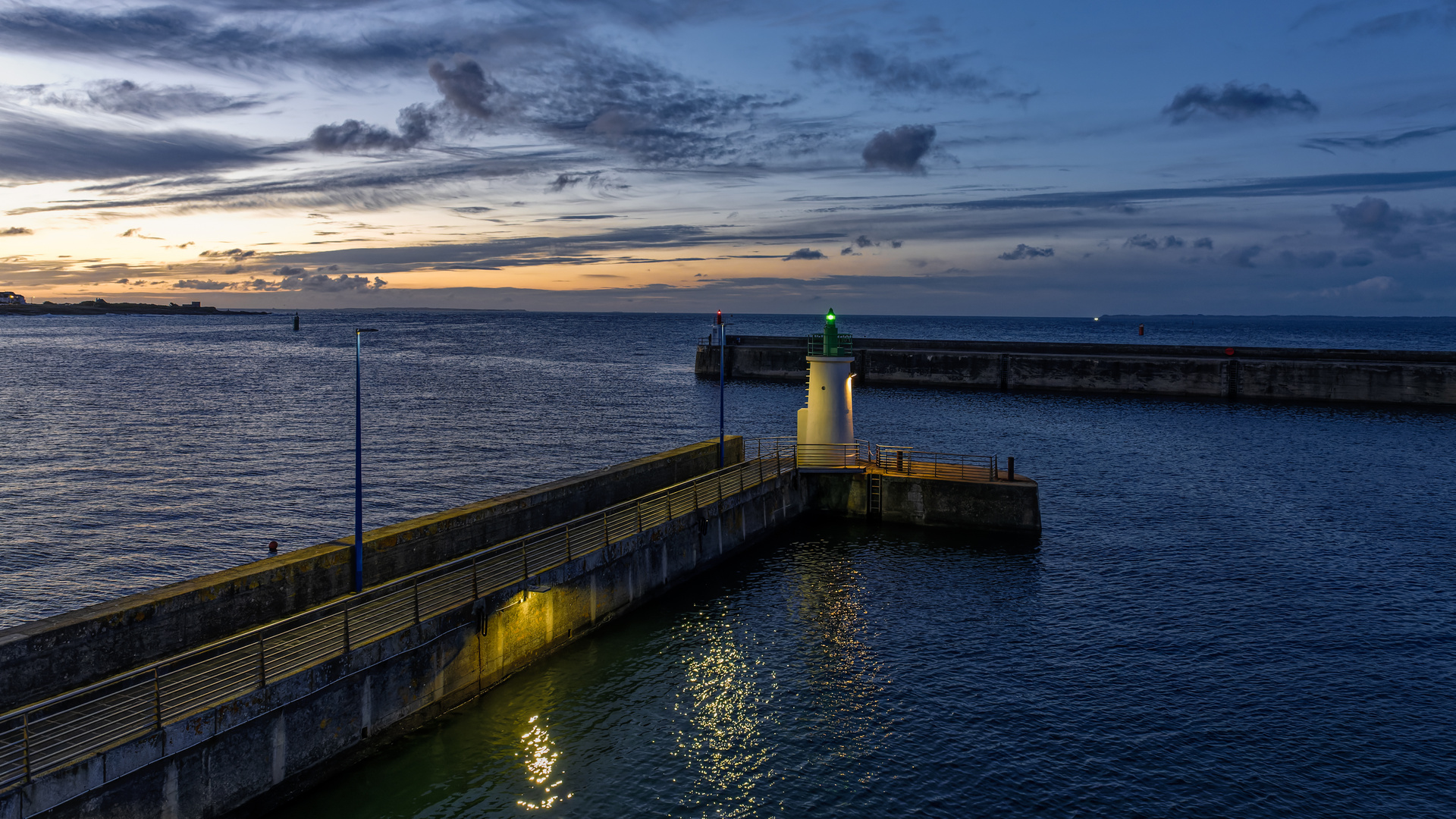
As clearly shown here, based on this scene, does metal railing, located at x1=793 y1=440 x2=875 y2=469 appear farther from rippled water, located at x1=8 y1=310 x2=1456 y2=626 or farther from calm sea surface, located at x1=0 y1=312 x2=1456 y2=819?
rippled water, located at x1=8 y1=310 x2=1456 y2=626

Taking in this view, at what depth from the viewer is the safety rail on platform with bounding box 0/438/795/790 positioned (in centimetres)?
1074

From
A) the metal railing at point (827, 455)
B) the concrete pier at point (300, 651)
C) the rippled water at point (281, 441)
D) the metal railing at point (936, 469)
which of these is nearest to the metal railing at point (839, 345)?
the metal railing at point (827, 455)

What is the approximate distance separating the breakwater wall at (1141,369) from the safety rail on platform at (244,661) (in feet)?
177

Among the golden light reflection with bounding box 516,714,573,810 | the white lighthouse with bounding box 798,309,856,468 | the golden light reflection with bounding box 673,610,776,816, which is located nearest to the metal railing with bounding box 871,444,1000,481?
the white lighthouse with bounding box 798,309,856,468

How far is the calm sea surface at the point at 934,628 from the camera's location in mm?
14336

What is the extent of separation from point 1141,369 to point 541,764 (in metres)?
71.4

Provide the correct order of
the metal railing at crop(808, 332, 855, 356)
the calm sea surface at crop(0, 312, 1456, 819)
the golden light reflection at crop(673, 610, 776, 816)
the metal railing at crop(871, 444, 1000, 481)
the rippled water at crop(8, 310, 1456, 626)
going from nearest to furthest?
the golden light reflection at crop(673, 610, 776, 816), the calm sea surface at crop(0, 312, 1456, 819), the rippled water at crop(8, 310, 1456, 626), the metal railing at crop(871, 444, 1000, 481), the metal railing at crop(808, 332, 855, 356)

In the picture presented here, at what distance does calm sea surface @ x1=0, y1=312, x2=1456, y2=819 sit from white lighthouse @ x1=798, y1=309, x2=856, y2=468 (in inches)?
130

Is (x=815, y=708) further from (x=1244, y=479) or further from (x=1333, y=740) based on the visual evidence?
(x=1244, y=479)

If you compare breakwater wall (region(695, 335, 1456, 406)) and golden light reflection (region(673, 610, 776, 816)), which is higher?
breakwater wall (region(695, 335, 1456, 406))

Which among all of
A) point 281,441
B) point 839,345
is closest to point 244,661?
point 839,345

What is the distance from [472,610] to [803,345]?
76.9 metres

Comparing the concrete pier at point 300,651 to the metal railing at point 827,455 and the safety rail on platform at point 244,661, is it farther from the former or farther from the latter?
the metal railing at point 827,455

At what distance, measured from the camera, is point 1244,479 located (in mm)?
39688
